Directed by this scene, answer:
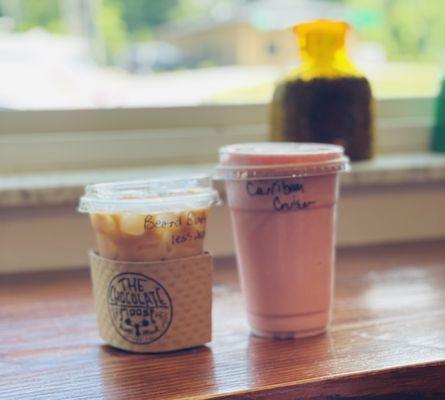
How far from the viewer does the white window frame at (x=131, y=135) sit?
50.6 inches

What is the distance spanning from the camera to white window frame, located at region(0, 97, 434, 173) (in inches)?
50.6

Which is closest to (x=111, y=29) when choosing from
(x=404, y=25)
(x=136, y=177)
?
(x=136, y=177)

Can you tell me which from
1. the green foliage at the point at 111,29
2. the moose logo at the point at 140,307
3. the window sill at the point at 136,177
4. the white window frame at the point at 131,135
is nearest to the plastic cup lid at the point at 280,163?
the moose logo at the point at 140,307

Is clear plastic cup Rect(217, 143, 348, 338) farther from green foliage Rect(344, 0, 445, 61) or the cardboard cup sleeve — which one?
green foliage Rect(344, 0, 445, 61)

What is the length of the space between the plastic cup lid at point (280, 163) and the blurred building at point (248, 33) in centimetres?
69

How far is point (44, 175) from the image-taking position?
1.25 m

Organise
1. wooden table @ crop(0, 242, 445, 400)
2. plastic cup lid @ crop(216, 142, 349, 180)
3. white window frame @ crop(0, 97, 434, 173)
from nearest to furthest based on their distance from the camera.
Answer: wooden table @ crop(0, 242, 445, 400) < plastic cup lid @ crop(216, 142, 349, 180) < white window frame @ crop(0, 97, 434, 173)

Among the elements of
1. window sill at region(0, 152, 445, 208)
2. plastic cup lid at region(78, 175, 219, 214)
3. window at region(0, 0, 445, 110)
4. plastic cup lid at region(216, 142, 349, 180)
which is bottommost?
window sill at region(0, 152, 445, 208)

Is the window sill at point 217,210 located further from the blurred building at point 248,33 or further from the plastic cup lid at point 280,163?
the plastic cup lid at point 280,163

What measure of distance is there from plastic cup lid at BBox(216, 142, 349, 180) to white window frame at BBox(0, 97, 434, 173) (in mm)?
559

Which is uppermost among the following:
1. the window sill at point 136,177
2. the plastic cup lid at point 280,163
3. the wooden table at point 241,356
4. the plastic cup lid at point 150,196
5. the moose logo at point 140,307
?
the plastic cup lid at point 280,163

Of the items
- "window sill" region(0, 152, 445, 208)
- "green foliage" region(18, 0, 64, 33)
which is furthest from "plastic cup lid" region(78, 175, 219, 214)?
"green foliage" region(18, 0, 64, 33)

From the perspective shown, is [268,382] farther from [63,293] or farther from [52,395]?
[63,293]

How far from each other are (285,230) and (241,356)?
128mm
